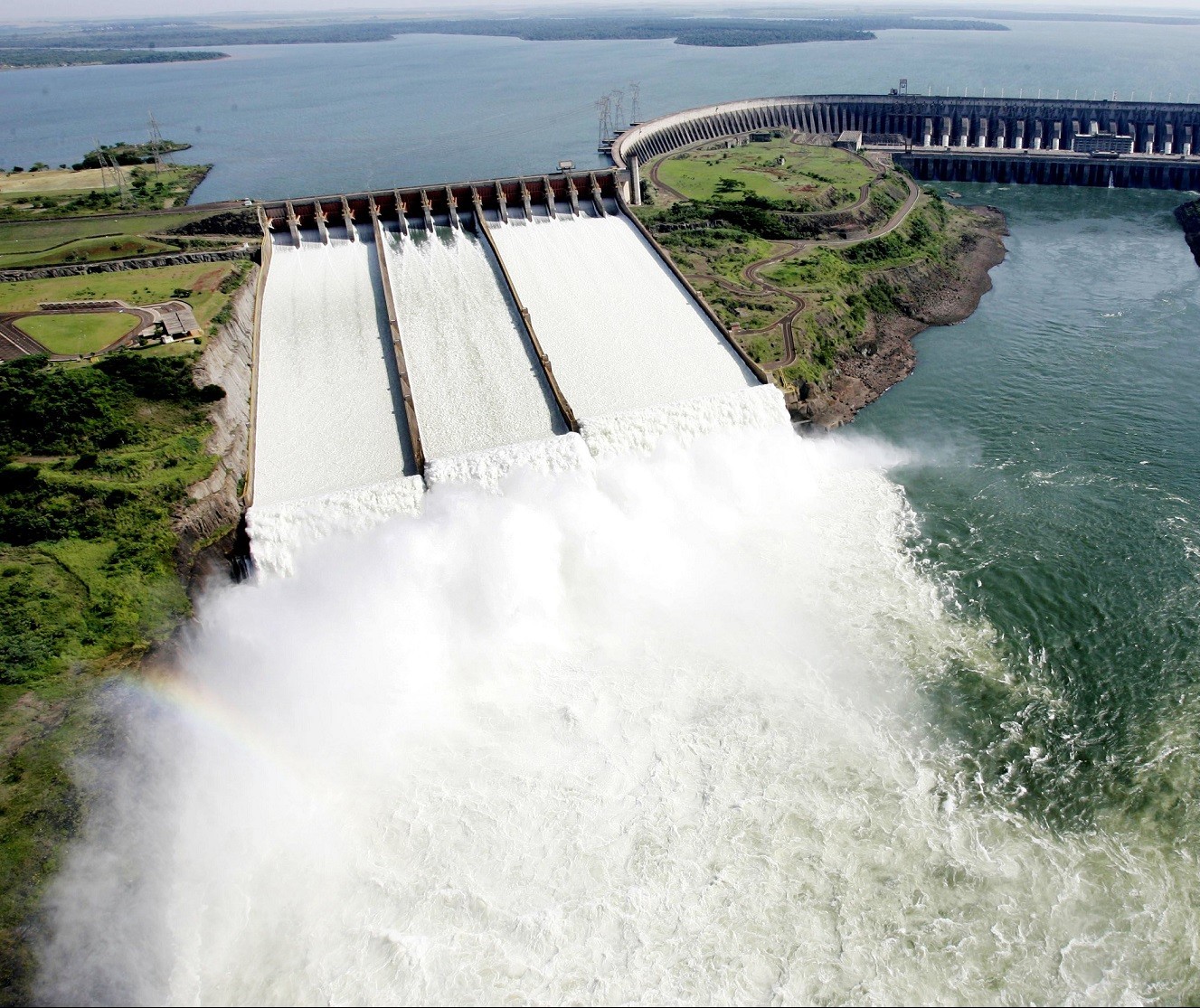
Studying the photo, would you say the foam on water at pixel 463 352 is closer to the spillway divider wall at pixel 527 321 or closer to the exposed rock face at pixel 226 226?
the spillway divider wall at pixel 527 321

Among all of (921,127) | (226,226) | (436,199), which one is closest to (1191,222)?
(921,127)

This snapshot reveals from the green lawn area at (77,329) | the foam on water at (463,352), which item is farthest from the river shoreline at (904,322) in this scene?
the green lawn area at (77,329)

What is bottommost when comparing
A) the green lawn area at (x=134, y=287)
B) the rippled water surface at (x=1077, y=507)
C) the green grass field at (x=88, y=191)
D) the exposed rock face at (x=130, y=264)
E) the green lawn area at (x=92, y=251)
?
the rippled water surface at (x=1077, y=507)

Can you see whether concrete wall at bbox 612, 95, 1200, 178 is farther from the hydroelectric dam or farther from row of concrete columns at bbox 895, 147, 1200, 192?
the hydroelectric dam

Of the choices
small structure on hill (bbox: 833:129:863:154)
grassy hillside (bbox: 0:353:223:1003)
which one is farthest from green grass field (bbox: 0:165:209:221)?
small structure on hill (bbox: 833:129:863:154)

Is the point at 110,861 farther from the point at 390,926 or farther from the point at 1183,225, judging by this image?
the point at 1183,225

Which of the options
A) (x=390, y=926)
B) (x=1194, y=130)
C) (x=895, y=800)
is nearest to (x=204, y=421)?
(x=390, y=926)

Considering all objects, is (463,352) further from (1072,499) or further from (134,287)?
(1072,499)
